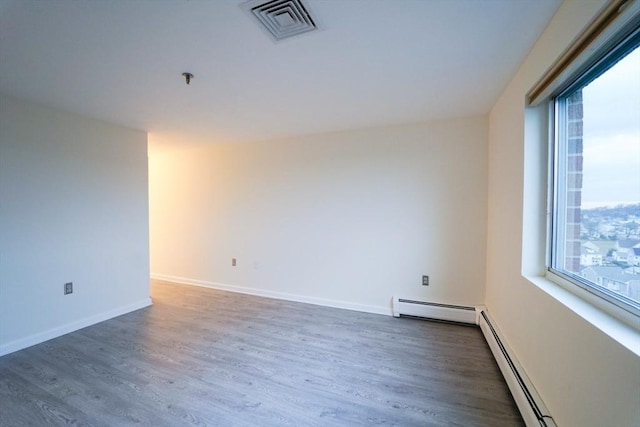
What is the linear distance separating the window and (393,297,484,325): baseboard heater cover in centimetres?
141

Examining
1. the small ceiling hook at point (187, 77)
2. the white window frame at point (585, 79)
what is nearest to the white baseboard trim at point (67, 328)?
the small ceiling hook at point (187, 77)

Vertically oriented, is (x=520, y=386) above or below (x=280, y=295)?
above

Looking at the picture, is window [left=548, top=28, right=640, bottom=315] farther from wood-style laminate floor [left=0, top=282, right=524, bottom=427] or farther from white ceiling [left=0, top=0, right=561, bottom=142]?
wood-style laminate floor [left=0, top=282, right=524, bottom=427]

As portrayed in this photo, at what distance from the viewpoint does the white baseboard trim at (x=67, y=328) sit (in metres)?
2.46

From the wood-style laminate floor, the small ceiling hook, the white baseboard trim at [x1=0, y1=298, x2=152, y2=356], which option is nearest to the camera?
the wood-style laminate floor

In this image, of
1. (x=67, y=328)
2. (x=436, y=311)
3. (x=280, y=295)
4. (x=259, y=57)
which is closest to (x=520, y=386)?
(x=436, y=311)

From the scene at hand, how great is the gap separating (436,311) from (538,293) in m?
1.55

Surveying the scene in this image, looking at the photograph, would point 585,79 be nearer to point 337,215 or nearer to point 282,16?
point 282,16

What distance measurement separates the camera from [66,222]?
2.88 m

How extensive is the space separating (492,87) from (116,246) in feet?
13.8

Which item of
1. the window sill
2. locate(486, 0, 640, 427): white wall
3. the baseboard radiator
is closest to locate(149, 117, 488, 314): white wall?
the baseboard radiator

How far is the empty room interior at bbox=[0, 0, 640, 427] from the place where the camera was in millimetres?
1363

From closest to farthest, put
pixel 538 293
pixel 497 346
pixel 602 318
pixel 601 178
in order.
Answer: pixel 602 318 < pixel 601 178 < pixel 538 293 < pixel 497 346

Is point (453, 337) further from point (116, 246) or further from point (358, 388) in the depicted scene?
point (116, 246)
